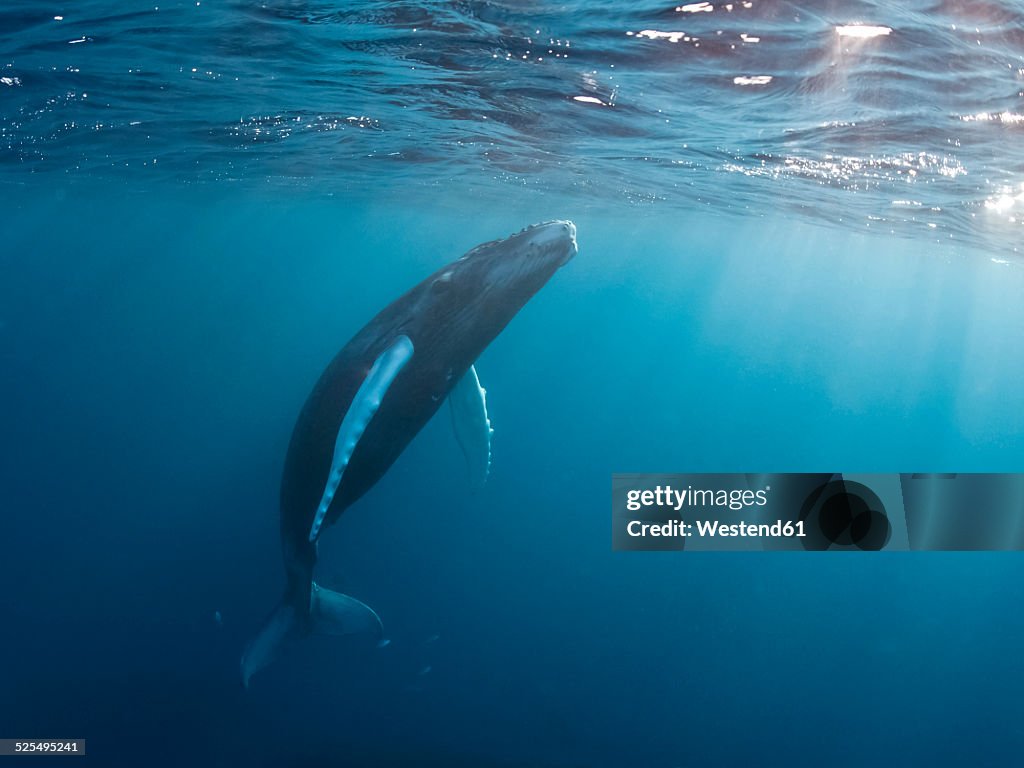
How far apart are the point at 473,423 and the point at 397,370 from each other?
2.86 meters

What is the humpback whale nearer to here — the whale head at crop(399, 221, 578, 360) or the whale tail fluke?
the whale head at crop(399, 221, 578, 360)

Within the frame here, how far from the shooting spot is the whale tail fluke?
9.11 m

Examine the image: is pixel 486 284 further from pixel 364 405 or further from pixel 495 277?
pixel 364 405

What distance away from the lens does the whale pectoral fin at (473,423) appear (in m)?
9.03

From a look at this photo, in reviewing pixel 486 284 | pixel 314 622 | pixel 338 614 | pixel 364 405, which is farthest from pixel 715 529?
pixel 314 622

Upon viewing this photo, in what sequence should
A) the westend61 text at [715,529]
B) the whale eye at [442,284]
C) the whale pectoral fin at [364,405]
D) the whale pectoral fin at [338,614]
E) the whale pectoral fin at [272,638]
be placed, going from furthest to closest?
1. the whale pectoral fin at [338,614]
2. the whale pectoral fin at [272,638]
3. the westend61 text at [715,529]
4. the whale eye at [442,284]
5. the whale pectoral fin at [364,405]

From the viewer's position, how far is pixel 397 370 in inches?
258

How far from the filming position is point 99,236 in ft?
192

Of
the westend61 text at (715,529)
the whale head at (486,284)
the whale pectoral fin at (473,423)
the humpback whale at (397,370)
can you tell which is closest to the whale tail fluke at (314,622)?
the humpback whale at (397,370)

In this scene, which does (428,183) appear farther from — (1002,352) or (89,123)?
(1002,352)

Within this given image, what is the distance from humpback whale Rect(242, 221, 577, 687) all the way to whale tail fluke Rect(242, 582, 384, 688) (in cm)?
48

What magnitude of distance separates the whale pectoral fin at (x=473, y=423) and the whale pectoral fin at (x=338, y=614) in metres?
2.24

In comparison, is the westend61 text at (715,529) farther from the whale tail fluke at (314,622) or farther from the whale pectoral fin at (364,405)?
the whale tail fluke at (314,622)

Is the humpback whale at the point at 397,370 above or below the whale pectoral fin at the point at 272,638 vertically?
above
